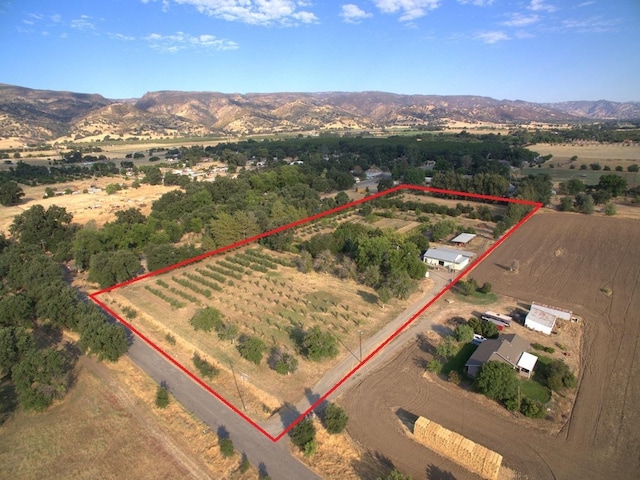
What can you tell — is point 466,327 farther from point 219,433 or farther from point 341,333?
point 219,433

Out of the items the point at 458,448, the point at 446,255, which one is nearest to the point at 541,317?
the point at 446,255

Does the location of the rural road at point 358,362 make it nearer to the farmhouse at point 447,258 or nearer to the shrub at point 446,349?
the shrub at point 446,349

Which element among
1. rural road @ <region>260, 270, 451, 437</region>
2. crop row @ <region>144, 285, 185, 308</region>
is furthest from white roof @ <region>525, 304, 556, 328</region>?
crop row @ <region>144, 285, 185, 308</region>

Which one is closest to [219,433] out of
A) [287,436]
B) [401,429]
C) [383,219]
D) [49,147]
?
[287,436]

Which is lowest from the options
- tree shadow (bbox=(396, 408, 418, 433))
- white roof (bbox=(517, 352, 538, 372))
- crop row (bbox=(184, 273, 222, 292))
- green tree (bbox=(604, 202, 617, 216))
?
tree shadow (bbox=(396, 408, 418, 433))

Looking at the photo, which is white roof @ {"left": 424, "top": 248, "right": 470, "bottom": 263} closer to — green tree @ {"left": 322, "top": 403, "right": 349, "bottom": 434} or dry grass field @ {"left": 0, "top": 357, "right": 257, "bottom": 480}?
green tree @ {"left": 322, "top": 403, "right": 349, "bottom": 434}

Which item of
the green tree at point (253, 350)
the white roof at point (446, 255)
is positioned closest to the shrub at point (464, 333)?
the white roof at point (446, 255)
